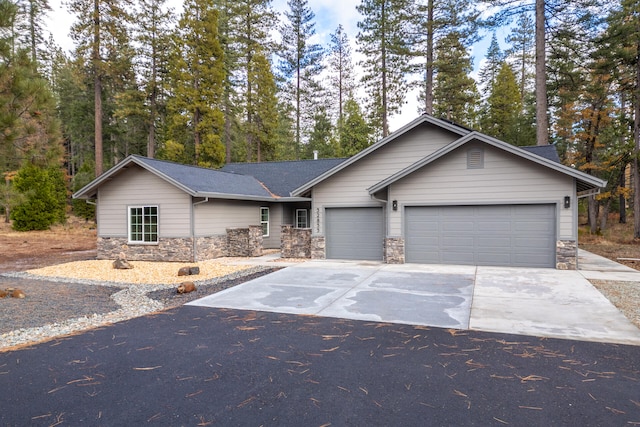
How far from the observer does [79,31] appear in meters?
17.3

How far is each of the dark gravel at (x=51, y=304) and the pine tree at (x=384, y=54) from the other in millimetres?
19319

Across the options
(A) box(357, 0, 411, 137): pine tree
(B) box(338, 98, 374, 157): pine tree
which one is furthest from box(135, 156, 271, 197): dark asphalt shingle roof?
(A) box(357, 0, 411, 137): pine tree

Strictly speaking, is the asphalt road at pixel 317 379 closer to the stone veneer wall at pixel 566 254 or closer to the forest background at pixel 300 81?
the stone veneer wall at pixel 566 254

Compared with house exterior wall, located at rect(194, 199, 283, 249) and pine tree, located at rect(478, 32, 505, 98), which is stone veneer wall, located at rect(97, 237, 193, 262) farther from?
pine tree, located at rect(478, 32, 505, 98)

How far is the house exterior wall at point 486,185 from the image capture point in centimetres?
952

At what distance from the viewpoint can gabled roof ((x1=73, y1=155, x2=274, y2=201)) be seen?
39.0 feet

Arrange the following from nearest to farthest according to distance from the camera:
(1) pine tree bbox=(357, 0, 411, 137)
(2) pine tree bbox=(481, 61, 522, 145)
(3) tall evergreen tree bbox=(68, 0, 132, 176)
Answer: (3) tall evergreen tree bbox=(68, 0, 132, 176)
(1) pine tree bbox=(357, 0, 411, 137)
(2) pine tree bbox=(481, 61, 522, 145)

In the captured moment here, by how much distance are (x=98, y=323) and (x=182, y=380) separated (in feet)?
9.06

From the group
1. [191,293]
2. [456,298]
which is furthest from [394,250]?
[191,293]

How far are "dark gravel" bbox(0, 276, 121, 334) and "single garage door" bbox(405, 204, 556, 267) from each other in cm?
829

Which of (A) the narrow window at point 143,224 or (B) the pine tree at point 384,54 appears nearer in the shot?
(A) the narrow window at point 143,224

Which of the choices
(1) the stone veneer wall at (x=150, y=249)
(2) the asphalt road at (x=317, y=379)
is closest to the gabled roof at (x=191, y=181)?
(1) the stone veneer wall at (x=150, y=249)

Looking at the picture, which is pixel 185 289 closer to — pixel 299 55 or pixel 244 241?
pixel 244 241

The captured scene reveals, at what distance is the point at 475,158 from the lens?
33.6 ft
